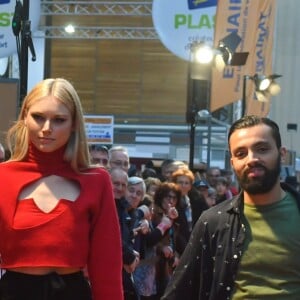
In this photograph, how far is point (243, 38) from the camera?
11609 millimetres

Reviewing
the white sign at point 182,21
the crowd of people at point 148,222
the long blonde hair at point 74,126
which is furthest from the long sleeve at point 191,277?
the white sign at point 182,21

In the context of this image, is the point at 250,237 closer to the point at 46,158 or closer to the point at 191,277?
the point at 191,277

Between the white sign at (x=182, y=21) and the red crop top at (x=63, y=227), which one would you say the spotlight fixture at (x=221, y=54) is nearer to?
the white sign at (x=182, y=21)

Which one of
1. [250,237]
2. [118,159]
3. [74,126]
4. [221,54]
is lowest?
[118,159]

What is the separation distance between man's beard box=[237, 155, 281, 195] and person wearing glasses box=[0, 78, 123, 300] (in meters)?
0.53

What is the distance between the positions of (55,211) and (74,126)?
13.5 inches

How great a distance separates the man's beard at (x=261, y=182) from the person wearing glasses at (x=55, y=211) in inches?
20.7

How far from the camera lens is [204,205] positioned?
8453mm

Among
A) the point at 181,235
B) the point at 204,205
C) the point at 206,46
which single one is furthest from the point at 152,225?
the point at 206,46

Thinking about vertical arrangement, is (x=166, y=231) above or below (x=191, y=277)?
below

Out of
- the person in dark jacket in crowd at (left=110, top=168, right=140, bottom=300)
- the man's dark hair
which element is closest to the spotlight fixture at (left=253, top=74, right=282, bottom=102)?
the person in dark jacket in crowd at (left=110, top=168, right=140, bottom=300)

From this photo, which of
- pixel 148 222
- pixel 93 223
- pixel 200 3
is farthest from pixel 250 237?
pixel 200 3

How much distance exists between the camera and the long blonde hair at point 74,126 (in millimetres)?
2588

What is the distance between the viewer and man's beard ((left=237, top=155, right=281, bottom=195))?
264cm
